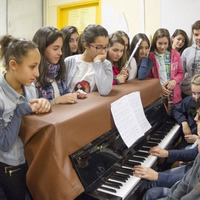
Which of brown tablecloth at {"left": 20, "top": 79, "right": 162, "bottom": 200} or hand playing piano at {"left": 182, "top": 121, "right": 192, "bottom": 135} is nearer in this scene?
brown tablecloth at {"left": 20, "top": 79, "right": 162, "bottom": 200}

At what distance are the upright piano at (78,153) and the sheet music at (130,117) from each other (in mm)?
34

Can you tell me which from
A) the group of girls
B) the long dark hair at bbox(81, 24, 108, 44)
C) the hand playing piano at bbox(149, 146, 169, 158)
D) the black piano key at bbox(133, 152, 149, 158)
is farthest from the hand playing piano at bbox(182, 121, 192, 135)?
the long dark hair at bbox(81, 24, 108, 44)

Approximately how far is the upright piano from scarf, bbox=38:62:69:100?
0.59 feet

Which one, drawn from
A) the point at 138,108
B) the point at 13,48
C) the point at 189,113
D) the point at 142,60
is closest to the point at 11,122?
the point at 13,48

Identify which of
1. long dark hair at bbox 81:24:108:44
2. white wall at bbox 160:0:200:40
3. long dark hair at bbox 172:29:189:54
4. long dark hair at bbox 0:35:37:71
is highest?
white wall at bbox 160:0:200:40

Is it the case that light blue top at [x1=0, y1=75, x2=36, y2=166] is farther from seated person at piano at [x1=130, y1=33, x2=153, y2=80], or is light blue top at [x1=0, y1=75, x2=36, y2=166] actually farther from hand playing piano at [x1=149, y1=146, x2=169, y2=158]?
seated person at piano at [x1=130, y1=33, x2=153, y2=80]

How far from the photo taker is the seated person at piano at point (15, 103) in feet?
3.48

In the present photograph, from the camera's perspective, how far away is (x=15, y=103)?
1.09 metres

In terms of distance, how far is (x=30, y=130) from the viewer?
1021mm

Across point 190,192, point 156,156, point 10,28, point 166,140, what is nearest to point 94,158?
point 190,192

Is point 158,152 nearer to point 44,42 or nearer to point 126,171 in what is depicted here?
point 126,171

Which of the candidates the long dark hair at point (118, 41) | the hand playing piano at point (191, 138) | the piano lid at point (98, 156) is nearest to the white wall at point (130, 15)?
the long dark hair at point (118, 41)

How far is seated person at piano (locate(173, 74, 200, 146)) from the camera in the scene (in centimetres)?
206

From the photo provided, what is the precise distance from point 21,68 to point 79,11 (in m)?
3.56
